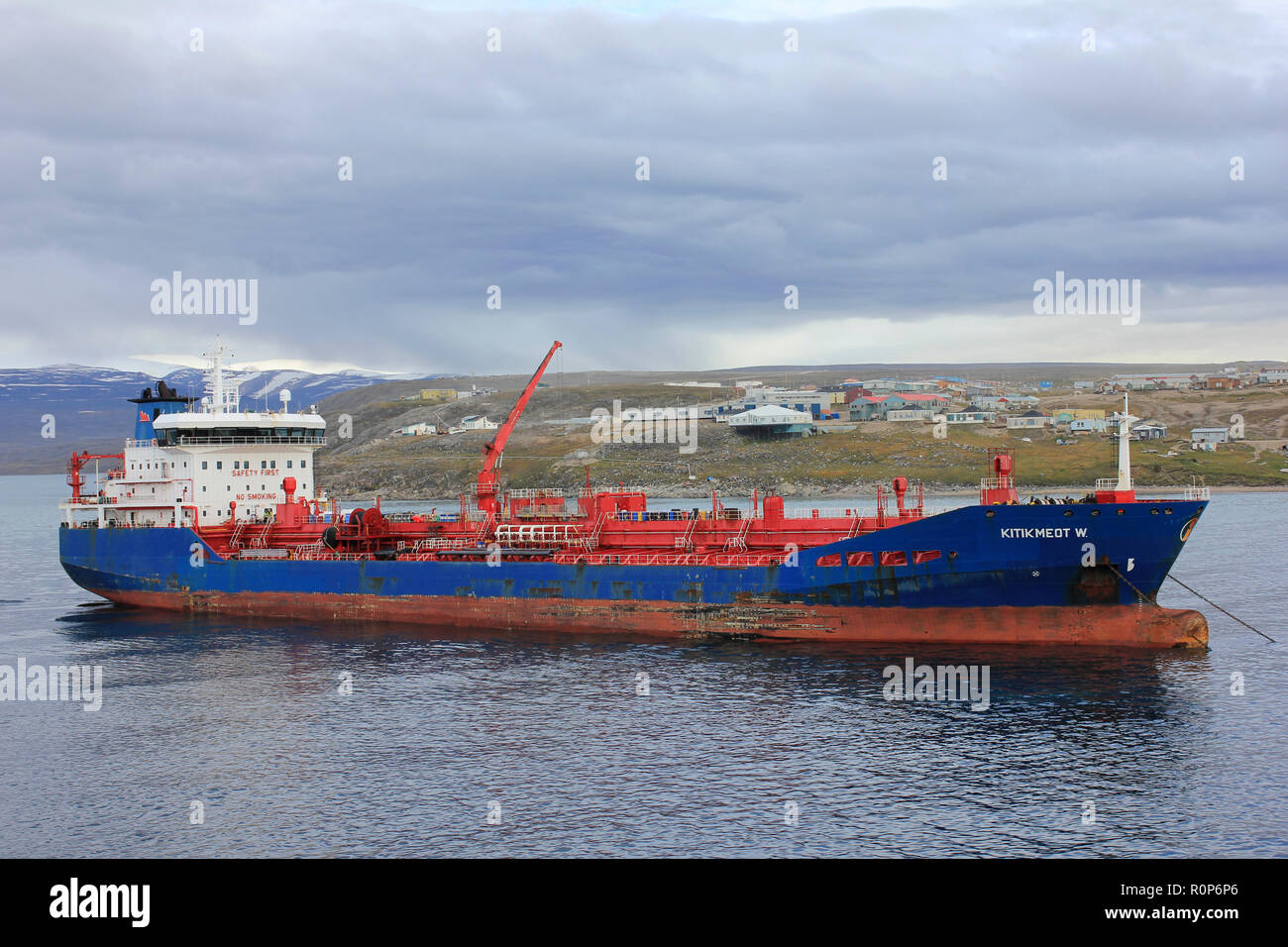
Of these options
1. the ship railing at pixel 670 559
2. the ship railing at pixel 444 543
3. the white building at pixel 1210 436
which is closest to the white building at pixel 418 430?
the white building at pixel 1210 436

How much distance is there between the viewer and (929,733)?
91.5 ft

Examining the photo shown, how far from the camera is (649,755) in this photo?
26.8 meters

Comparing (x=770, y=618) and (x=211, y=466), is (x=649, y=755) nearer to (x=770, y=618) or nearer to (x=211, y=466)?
(x=770, y=618)

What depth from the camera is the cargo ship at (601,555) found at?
114ft

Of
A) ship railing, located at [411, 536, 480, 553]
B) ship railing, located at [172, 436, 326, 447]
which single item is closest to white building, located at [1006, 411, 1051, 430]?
ship railing, located at [172, 436, 326, 447]

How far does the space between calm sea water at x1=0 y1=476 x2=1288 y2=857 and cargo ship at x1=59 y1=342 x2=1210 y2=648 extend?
142 centimetres

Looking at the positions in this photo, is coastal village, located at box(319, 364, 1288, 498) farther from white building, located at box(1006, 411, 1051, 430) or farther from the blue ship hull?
the blue ship hull

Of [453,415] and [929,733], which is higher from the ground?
[453,415]

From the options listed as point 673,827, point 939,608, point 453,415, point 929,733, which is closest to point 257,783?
point 673,827

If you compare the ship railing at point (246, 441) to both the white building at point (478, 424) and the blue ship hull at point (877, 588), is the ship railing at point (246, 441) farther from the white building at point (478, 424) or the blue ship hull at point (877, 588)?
the white building at point (478, 424)

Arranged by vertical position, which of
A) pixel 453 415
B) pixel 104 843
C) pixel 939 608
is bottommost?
pixel 104 843
